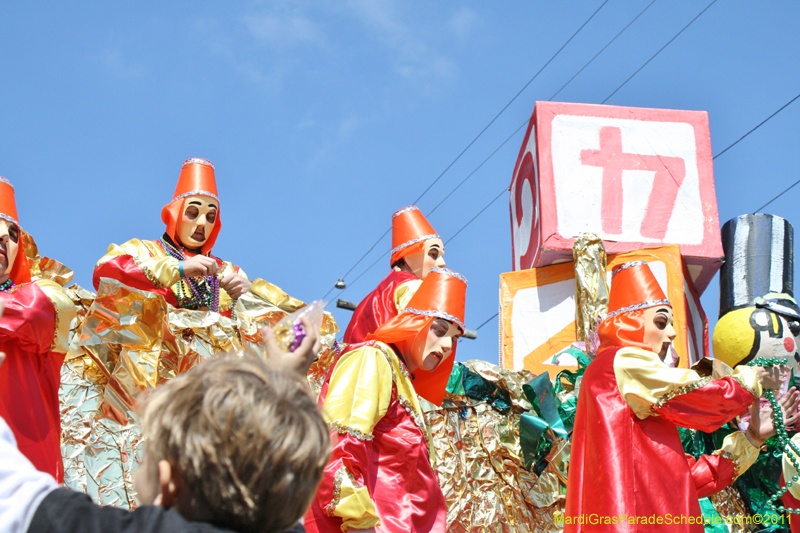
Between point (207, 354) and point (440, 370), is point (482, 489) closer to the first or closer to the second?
point (440, 370)

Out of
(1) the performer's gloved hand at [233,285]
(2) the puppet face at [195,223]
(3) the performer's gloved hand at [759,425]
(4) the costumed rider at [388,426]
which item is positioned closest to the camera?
(4) the costumed rider at [388,426]

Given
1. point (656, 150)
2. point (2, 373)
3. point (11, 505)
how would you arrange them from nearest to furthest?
point (11, 505) → point (2, 373) → point (656, 150)

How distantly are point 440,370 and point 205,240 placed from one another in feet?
4.92

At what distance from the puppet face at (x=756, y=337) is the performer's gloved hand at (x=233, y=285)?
3.20 meters

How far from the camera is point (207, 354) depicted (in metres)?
4.04

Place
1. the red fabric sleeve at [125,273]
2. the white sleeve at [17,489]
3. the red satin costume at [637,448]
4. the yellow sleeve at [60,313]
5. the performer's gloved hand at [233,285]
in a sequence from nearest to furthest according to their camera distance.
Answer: the white sleeve at [17,489], the red satin costume at [637,448], the yellow sleeve at [60,313], the red fabric sleeve at [125,273], the performer's gloved hand at [233,285]

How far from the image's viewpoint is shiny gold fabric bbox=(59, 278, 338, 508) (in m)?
3.71

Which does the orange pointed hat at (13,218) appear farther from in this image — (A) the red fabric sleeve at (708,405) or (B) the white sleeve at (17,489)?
(A) the red fabric sleeve at (708,405)

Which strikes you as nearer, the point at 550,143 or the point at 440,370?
the point at 440,370

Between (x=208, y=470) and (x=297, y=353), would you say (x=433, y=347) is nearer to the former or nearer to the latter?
(x=297, y=353)

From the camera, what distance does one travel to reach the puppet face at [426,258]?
5.28 m

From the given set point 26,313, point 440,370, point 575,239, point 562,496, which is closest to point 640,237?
point 575,239

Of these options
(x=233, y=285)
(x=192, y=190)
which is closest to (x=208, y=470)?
(x=233, y=285)

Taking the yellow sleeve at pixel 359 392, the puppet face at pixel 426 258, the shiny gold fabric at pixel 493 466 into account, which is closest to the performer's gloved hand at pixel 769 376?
the shiny gold fabric at pixel 493 466
